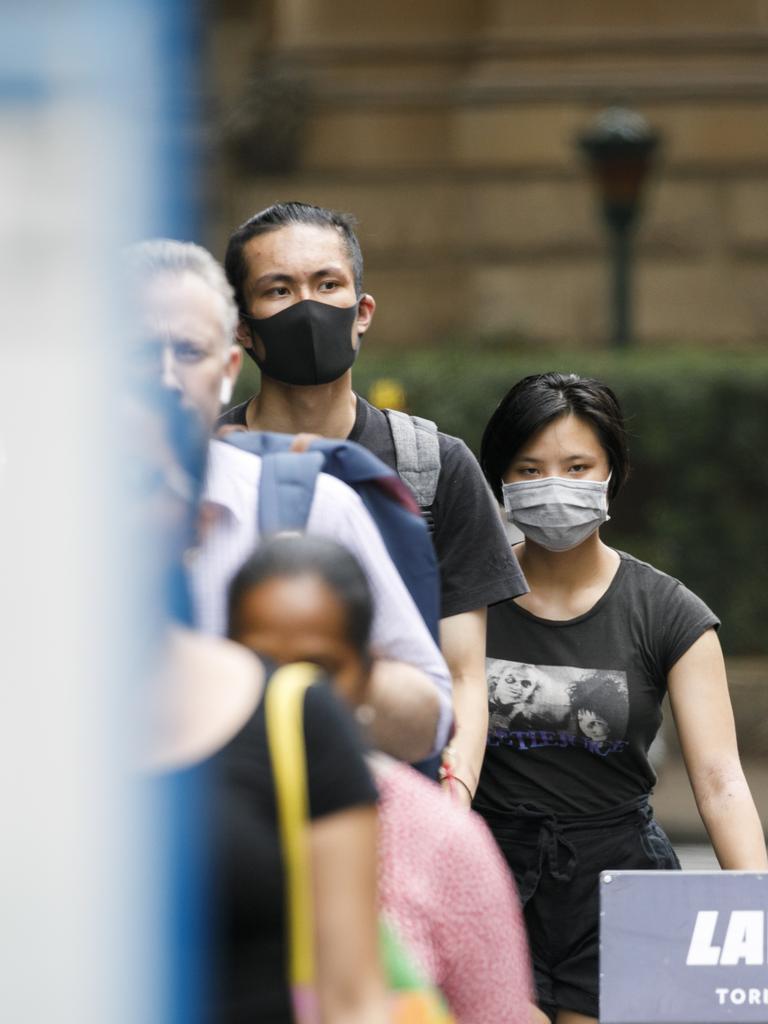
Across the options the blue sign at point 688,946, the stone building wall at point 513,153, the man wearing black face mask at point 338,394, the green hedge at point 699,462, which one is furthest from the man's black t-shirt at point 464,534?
the stone building wall at point 513,153

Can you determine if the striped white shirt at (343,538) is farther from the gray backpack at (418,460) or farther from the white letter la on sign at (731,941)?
the gray backpack at (418,460)

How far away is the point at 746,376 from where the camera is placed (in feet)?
39.5

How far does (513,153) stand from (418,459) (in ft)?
40.6

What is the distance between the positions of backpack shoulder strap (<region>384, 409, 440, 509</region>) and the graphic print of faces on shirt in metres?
0.42

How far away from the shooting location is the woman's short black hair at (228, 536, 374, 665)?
2.32 meters

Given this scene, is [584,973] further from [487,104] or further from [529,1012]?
[487,104]

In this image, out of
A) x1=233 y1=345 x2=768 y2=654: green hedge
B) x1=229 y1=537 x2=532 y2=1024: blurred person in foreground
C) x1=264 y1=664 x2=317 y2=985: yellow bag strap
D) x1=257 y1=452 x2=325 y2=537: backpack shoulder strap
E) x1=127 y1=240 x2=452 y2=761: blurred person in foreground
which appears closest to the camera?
x1=264 y1=664 x2=317 y2=985: yellow bag strap

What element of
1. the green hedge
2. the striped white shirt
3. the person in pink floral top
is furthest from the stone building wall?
the person in pink floral top

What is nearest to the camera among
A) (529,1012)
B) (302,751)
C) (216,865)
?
(216,865)

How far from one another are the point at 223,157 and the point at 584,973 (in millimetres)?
12933

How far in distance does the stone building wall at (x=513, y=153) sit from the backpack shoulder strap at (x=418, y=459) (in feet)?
37.7

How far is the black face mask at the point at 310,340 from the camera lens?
3.48m

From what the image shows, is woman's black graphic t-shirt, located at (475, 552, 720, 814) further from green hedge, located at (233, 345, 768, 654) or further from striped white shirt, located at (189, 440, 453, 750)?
green hedge, located at (233, 345, 768, 654)

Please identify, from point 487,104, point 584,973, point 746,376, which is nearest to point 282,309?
point 584,973
